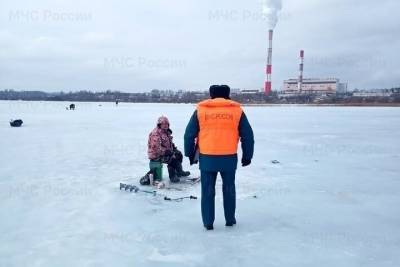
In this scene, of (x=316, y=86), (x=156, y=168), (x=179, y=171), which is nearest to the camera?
(x=156, y=168)

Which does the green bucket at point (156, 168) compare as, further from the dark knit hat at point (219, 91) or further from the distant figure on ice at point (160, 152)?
the dark knit hat at point (219, 91)

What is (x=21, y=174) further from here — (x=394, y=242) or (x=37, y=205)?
(x=394, y=242)

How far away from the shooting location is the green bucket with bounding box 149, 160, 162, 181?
6414mm

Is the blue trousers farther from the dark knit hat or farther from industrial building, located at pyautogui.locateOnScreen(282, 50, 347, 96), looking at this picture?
industrial building, located at pyautogui.locateOnScreen(282, 50, 347, 96)

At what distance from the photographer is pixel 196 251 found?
12.3 feet

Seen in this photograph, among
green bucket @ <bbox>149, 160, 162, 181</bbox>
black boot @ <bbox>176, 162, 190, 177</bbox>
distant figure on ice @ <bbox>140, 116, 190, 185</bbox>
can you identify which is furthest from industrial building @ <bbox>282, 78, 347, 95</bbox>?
green bucket @ <bbox>149, 160, 162, 181</bbox>

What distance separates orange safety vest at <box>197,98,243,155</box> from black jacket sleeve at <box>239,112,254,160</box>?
0.14 feet

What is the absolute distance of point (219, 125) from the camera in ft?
13.8

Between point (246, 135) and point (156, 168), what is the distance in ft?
8.29

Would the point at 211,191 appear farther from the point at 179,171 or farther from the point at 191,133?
the point at 179,171

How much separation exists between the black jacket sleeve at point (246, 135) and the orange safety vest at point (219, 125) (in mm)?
43

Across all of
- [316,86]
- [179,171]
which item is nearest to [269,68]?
[316,86]

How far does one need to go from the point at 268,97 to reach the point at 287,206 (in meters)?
84.8

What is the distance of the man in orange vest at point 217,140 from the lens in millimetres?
4195
